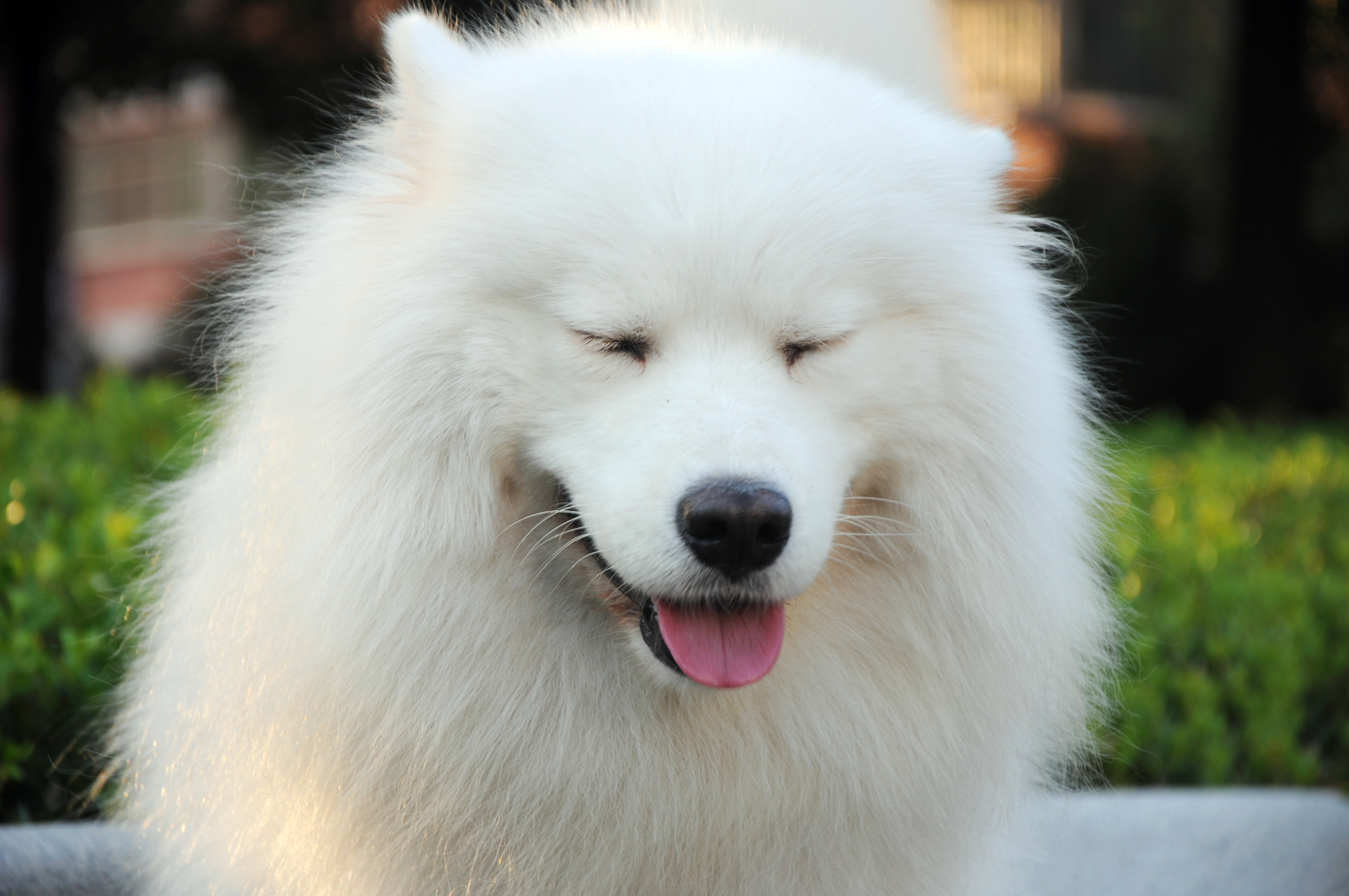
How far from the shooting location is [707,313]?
199cm

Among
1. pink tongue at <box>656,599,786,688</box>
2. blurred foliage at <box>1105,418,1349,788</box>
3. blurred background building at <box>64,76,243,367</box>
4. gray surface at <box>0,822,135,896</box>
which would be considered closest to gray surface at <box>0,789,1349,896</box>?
blurred foliage at <box>1105,418,1349,788</box>

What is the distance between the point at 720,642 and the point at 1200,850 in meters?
2.01

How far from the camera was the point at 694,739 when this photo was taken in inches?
85.0

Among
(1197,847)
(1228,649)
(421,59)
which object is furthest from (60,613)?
(1228,649)

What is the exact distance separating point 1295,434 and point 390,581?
→ 25.3ft

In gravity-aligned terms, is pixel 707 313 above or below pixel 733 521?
above

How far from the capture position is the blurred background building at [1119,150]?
10.4 metres

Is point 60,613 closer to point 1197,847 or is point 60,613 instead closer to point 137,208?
point 1197,847

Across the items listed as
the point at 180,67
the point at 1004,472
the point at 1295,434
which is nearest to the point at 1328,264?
the point at 1295,434

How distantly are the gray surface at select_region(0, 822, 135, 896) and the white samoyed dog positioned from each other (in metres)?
0.38

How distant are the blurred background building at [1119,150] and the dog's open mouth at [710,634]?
2.22m

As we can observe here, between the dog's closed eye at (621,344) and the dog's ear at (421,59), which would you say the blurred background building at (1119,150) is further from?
the dog's closed eye at (621,344)

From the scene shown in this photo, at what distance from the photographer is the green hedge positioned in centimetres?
314

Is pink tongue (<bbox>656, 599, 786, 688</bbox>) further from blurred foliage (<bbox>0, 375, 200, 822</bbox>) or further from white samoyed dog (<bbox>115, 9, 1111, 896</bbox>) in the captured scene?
blurred foliage (<bbox>0, 375, 200, 822</bbox>)
